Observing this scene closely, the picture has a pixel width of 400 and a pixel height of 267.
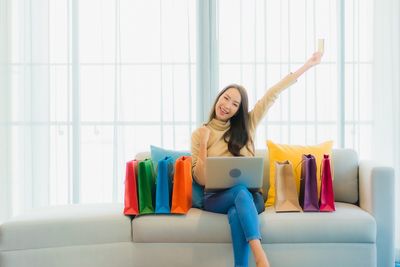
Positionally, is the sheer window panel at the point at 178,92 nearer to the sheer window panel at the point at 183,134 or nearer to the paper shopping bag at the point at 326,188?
the sheer window panel at the point at 183,134

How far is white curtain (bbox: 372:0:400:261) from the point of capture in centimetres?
376

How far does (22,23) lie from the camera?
3881 millimetres

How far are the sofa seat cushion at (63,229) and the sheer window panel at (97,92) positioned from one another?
48.2 inches

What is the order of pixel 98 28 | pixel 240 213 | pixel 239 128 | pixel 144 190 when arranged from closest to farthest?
pixel 240 213 → pixel 144 190 → pixel 239 128 → pixel 98 28

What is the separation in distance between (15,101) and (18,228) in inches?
61.8

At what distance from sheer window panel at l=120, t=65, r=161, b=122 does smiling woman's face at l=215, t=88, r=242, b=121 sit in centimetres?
95

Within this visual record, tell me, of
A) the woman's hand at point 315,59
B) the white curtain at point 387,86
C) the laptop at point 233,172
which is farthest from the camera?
the white curtain at point 387,86

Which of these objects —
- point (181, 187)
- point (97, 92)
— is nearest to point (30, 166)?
point (97, 92)

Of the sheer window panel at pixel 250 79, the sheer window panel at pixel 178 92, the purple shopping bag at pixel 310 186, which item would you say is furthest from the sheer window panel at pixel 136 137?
the purple shopping bag at pixel 310 186

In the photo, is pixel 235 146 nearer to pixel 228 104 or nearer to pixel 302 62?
pixel 228 104

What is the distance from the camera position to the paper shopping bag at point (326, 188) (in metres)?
2.83

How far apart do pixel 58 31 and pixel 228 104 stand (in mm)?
1707

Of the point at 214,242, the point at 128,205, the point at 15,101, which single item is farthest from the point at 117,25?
the point at 214,242

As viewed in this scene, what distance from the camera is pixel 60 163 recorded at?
3.94 m
